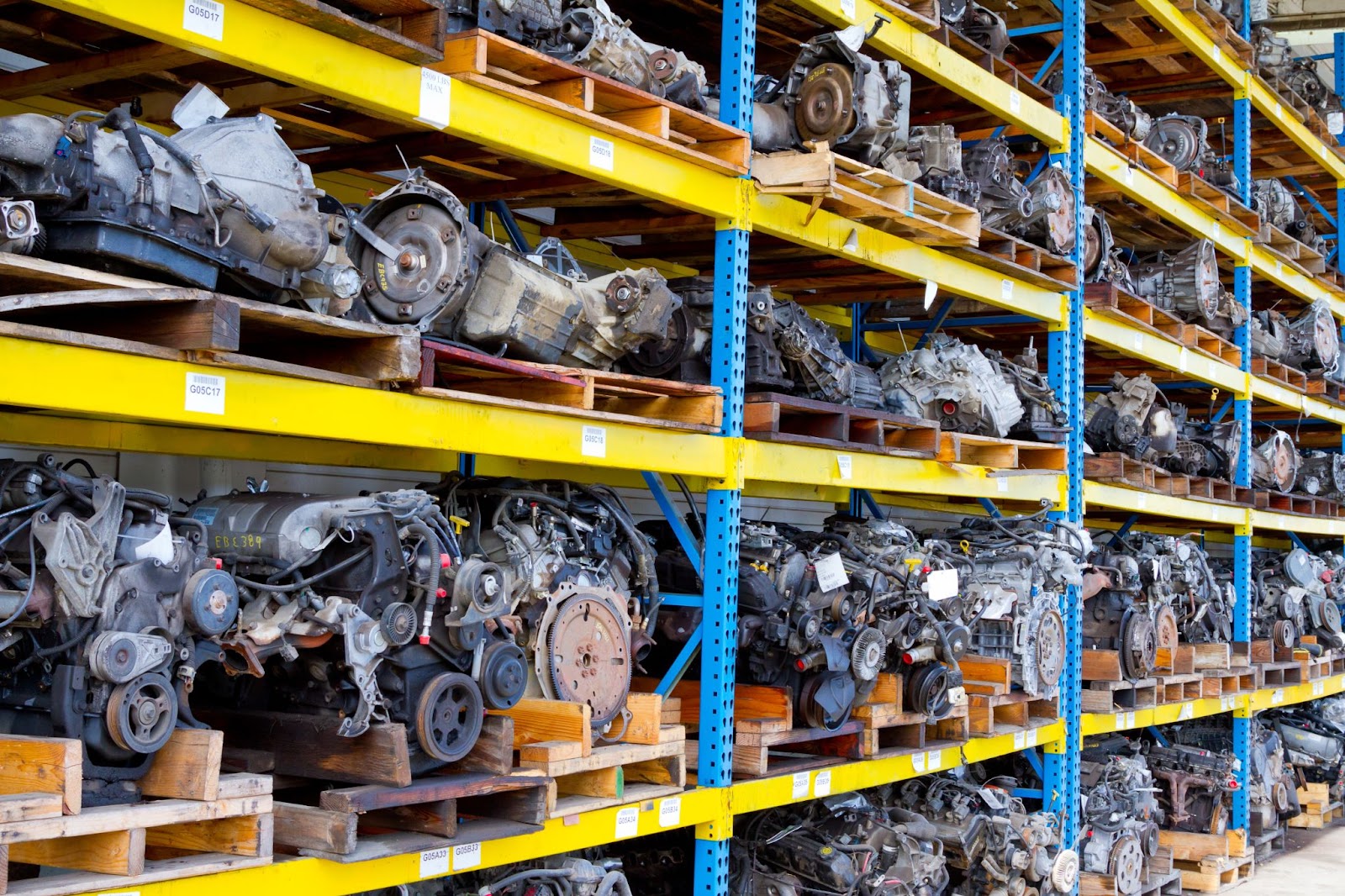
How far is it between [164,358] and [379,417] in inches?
29.8

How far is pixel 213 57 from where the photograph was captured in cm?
383

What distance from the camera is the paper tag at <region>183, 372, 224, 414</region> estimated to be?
3.62 meters

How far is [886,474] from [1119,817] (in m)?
3.96

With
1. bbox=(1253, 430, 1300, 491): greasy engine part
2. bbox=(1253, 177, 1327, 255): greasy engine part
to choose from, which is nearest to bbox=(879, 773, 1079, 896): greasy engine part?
bbox=(1253, 430, 1300, 491): greasy engine part

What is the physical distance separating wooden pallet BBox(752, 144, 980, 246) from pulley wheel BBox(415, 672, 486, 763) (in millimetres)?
2682

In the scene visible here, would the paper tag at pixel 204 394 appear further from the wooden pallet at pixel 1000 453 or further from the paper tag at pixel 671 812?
the wooden pallet at pixel 1000 453

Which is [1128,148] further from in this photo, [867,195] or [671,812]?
[671,812]

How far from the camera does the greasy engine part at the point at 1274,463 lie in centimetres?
1252

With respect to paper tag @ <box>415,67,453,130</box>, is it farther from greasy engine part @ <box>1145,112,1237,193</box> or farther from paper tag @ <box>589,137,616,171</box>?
greasy engine part @ <box>1145,112,1237,193</box>

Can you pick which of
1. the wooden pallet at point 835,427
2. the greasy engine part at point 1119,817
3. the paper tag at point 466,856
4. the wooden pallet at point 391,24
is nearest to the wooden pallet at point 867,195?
the wooden pallet at point 835,427

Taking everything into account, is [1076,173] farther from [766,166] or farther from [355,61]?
[355,61]

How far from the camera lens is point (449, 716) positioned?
169 inches

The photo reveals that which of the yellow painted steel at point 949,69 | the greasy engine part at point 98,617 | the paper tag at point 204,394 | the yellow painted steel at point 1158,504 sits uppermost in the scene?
the yellow painted steel at point 949,69

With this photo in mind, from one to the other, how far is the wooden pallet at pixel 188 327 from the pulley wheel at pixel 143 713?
2.77 ft
